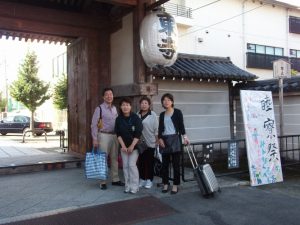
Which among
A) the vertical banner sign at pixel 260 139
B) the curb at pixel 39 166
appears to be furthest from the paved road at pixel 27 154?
the vertical banner sign at pixel 260 139

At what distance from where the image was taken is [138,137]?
→ 636 centimetres

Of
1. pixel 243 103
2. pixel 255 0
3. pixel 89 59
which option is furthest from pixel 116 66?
pixel 255 0

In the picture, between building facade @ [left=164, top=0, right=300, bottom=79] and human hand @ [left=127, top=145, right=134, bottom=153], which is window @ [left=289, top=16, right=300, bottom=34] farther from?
human hand @ [left=127, top=145, right=134, bottom=153]

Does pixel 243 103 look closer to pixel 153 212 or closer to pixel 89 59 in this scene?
pixel 153 212

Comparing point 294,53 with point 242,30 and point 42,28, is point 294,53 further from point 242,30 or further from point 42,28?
point 42,28

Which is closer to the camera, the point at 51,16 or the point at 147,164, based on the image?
the point at 147,164

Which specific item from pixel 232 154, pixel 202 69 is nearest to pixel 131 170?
pixel 232 154

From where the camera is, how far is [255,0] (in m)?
23.2

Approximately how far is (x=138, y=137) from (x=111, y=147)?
85 centimetres

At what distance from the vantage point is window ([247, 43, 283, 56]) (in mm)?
23744

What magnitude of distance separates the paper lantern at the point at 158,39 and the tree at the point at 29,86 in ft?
59.1

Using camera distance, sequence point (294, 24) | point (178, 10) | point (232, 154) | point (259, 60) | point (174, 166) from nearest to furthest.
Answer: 1. point (174, 166)
2. point (232, 154)
3. point (178, 10)
4. point (259, 60)
5. point (294, 24)

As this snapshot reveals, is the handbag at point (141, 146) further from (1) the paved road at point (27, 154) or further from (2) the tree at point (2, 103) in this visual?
(2) the tree at point (2, 103)

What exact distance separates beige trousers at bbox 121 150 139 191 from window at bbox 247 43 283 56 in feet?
63.2
